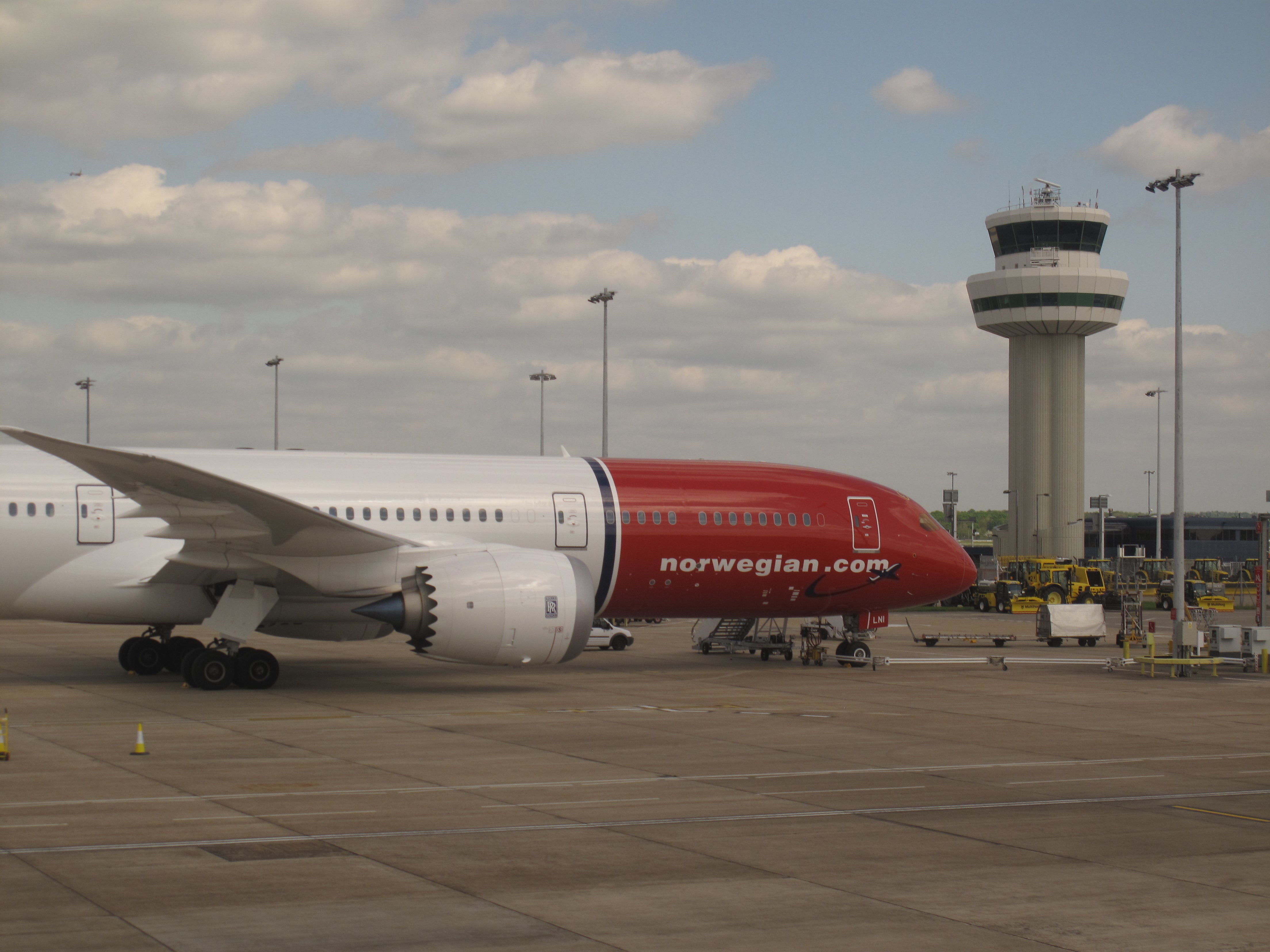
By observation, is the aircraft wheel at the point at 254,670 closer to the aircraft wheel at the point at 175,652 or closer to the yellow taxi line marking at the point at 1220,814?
the aircraft wheel at the point at 175,652

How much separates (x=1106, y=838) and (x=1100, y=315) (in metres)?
72.6

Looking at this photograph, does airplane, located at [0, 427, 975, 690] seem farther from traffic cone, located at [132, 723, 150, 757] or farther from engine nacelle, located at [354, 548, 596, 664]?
traffic cone, located at [132, 723, 150, 757]

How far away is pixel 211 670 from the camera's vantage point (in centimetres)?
2058

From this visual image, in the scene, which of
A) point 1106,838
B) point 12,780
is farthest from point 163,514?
point 1106,838

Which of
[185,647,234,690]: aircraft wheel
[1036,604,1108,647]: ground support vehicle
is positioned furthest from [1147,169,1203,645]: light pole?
[185,647,234,690]: aircraft wheel

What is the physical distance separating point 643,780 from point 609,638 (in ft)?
60.8

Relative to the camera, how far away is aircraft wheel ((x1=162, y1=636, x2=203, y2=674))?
22.9m

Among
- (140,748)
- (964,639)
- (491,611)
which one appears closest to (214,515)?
(491,611)

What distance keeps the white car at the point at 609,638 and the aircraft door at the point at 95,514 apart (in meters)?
13.2

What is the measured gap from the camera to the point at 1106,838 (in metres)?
10.9

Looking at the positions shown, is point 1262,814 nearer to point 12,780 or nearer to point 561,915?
point 561,915

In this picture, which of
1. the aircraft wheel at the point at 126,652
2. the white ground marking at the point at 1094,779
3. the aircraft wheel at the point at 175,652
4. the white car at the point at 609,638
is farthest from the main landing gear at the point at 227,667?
the white ground marking at the point at 1094,779

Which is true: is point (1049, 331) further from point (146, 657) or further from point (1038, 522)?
point (146, 657)

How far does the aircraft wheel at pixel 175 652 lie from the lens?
22.9 meters
